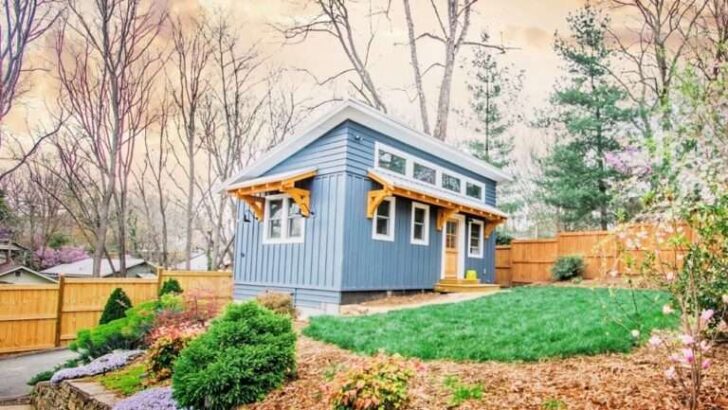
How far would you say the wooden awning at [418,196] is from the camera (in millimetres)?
10469

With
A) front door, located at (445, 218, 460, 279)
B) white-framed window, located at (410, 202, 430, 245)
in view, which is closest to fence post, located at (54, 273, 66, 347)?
white-framed window, located at (410, 202, 430, 245)

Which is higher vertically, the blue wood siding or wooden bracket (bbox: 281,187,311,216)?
wooden bracket (bbox: 281,187,311,216)

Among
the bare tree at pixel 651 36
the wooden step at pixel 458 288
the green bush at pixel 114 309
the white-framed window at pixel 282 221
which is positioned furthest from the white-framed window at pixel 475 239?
the green bush at pixel 114 309

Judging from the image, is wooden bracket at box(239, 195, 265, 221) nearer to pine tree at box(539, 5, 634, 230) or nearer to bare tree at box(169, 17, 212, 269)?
bare tree at box(169, 17, 212, 269)

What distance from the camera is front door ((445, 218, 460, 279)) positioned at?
13.3 metres

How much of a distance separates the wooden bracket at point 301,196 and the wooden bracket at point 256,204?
5.34 feet

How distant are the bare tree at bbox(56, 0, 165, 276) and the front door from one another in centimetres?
1000

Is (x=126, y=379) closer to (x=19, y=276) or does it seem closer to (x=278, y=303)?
(x=278, y=303)

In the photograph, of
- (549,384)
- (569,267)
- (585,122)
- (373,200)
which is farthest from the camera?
(585,122)

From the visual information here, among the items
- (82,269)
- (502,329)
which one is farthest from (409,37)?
(82,269)

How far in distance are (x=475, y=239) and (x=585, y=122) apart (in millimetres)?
8309

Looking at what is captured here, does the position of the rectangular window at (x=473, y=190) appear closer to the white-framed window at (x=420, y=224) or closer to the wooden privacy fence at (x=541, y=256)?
the white-framed window at (x=420, y=224)

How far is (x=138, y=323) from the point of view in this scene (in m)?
7.95

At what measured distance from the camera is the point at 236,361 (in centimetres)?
455
